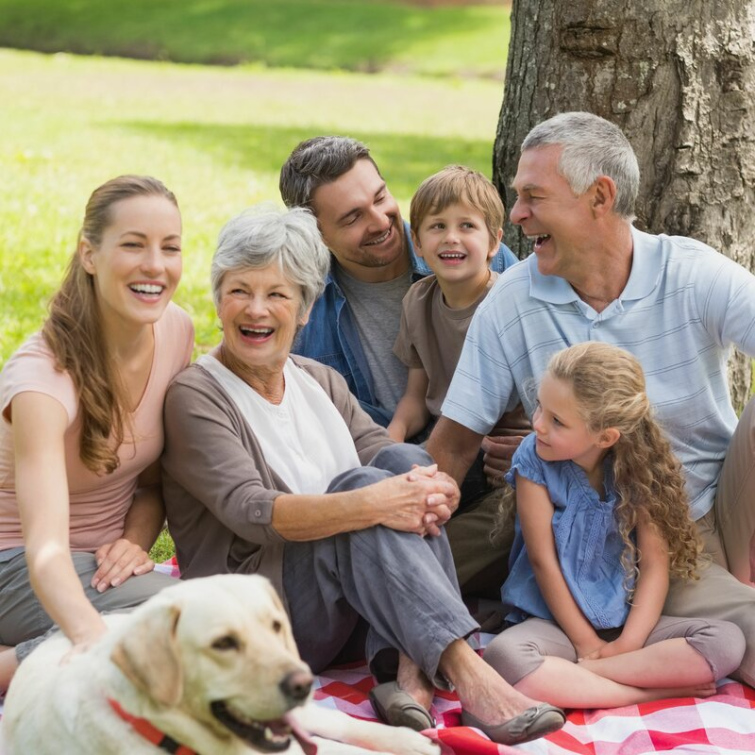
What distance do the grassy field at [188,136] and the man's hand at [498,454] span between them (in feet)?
10.8

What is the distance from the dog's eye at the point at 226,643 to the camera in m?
2.45

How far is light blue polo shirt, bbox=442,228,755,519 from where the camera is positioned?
12.7 feet

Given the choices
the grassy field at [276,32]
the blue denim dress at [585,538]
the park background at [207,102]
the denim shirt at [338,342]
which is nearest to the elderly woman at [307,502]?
the blue denim dress at [585,538]

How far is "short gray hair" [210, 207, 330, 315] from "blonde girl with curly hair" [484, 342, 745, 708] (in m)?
0.79

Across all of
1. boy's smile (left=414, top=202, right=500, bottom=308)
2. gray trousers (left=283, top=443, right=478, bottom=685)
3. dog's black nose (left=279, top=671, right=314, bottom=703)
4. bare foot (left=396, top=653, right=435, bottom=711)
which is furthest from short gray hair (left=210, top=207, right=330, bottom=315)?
dog's black nose (left=279, top=671, right=314, bottom=703)

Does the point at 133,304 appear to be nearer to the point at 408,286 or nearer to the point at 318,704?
the point at 318,704

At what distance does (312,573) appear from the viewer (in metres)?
3.44

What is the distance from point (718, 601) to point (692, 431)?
1.88 feet

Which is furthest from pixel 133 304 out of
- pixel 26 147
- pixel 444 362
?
pixel 26 147

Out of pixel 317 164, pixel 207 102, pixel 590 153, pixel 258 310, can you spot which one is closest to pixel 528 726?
pixel 258 310

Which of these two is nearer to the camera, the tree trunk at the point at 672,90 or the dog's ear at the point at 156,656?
the dog's ear at the point at 156,656

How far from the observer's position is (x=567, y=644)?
3604 millimetres

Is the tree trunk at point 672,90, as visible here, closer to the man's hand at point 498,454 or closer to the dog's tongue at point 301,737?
the man's hand at point 498,454

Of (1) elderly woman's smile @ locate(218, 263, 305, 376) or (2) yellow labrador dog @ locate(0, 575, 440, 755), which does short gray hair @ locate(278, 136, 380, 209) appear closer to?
(1) elderly woman's smile @ locate(218, 263, 305, 376)
